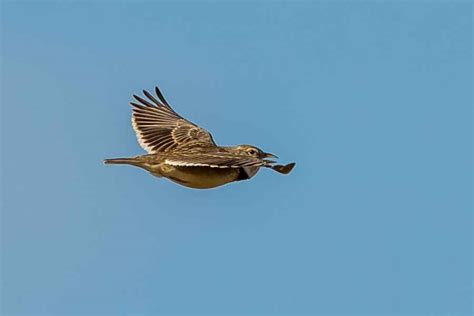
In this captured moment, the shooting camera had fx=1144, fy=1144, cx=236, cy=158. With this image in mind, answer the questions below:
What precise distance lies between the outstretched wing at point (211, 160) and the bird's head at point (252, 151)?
559mm

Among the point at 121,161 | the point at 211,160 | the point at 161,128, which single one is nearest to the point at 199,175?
the point at 211,160

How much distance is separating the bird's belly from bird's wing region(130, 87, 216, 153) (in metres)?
2.08

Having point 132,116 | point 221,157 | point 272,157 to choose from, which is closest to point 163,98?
point 132,116

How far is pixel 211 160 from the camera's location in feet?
58.0

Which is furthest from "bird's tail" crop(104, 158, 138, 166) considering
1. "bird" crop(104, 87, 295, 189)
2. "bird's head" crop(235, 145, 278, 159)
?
"bird's head" crop(235, 145, 278, 159)

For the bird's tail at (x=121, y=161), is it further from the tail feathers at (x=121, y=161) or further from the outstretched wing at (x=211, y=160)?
the outstretched wing at (x=211, y=160)

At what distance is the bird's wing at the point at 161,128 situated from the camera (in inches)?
823

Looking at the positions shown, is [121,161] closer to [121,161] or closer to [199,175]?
[121,161]

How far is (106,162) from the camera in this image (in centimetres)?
1822

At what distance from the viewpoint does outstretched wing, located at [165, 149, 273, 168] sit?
17047 mm

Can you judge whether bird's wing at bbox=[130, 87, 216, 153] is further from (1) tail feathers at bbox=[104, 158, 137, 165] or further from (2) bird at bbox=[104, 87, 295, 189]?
(1) tail feathers at bbox=[104, 158, 137, 165]

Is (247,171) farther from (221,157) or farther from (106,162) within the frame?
(106,162)

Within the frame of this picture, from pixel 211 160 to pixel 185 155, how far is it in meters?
1.13

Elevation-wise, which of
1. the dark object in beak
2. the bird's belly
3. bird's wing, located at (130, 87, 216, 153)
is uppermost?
bird's wing, located at (130, 87, 216, 153)
